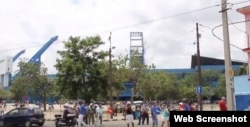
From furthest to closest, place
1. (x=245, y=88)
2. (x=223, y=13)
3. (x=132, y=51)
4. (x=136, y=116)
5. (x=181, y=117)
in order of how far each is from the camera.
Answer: (x=132, y=51), (x=136, y=116), (x=245, y=88), (x=223, y=13), (x=181, y=117)

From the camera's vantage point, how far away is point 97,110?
1162 inches

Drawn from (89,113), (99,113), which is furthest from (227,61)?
(99,113)

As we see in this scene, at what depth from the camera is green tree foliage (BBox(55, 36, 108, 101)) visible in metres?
37.1

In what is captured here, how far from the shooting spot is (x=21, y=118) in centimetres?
2827

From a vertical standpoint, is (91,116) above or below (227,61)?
below

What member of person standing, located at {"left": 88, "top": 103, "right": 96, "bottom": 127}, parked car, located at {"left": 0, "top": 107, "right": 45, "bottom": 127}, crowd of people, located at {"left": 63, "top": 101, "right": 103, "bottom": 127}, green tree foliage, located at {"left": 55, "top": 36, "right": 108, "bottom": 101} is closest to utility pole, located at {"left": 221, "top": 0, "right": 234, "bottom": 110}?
crowd of people, located at {"left": 63, "top": 101, "right": 103, "bottom": 127}

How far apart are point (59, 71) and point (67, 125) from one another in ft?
39.3

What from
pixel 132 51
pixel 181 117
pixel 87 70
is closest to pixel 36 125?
pixel 87 70

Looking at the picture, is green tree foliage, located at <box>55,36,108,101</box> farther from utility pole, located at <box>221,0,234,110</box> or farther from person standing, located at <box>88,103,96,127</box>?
utility pole, located at <box>221,0,234,110</box>

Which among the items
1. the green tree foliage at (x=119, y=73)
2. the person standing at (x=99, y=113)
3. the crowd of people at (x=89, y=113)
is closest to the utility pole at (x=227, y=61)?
the crowd of people at (x=89, y=113)

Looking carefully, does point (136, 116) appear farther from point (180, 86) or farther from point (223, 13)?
point (180, 86)

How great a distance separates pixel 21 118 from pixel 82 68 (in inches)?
375

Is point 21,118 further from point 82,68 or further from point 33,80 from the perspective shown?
point 33,80

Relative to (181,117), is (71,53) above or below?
above
